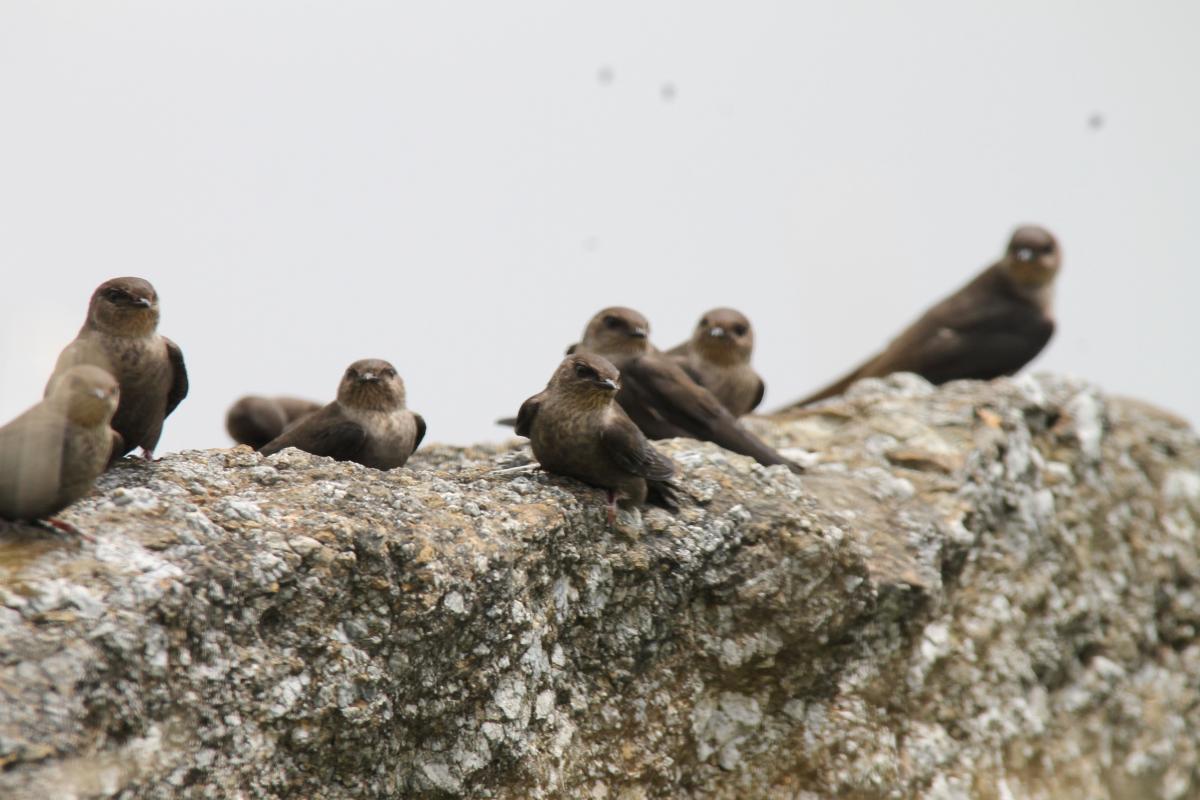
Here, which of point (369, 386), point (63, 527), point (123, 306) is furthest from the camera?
point (369, 386)

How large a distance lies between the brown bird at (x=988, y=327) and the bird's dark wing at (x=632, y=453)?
5362 millimetres

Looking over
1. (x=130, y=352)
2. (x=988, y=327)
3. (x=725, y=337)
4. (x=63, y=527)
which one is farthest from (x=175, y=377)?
(x=988, y=327)

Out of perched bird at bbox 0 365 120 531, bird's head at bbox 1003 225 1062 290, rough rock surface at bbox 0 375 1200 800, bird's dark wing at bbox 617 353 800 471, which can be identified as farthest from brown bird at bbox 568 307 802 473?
bird's head at bbox 1003 225 1062 290

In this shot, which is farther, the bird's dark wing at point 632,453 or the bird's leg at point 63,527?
the bird's dark wing at point 632,453

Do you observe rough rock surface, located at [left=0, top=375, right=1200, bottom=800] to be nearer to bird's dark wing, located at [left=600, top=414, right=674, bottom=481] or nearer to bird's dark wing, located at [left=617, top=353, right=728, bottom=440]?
bird's dark wing, located at [left=600, top=414, right=674, bottom=481]

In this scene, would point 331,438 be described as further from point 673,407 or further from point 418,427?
point 673,407

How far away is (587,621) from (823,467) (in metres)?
2.53

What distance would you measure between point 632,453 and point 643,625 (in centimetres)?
70

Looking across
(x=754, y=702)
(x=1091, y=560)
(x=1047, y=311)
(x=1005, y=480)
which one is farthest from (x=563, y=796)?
(x=1047, y=311)

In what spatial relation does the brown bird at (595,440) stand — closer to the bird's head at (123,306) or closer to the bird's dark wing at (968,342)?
the bird's head at (123,306)

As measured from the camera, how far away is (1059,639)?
25.8 feet

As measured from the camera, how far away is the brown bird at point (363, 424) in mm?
6691

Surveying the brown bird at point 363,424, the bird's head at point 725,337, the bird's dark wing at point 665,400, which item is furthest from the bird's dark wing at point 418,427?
the bird's head at point 725,337

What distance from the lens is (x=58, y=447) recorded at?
176 inches
